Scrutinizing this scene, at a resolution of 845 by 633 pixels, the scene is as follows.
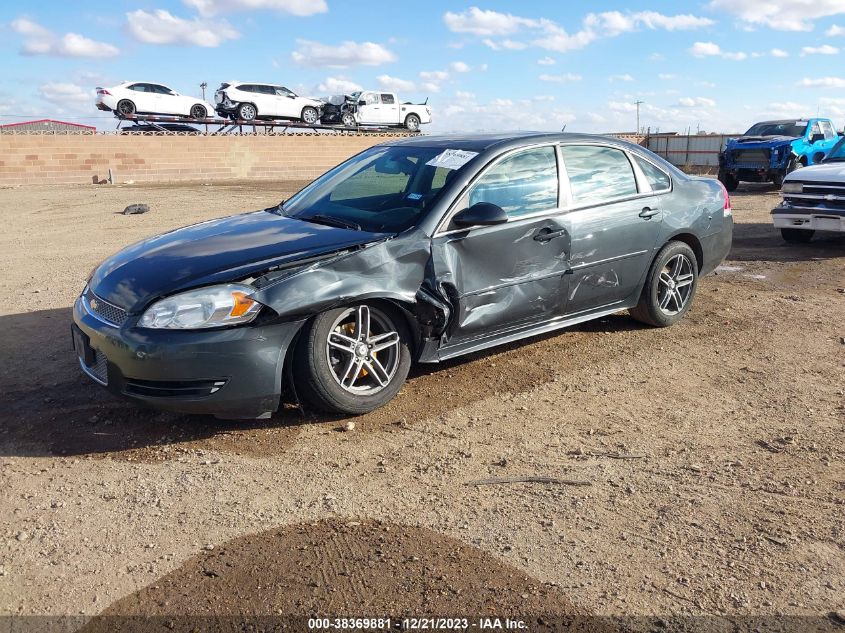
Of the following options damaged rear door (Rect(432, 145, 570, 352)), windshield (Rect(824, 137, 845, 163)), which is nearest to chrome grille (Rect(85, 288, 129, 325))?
damaged rear door (Rect(432, 145, 570, 352))

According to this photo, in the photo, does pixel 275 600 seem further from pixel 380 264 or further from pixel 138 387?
pixel 380 264

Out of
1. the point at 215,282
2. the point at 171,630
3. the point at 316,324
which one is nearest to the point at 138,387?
the point at 215,282

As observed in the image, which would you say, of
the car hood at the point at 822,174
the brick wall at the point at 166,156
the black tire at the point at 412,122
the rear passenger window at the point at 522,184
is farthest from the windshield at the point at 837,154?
the black tire at the point at 412,122

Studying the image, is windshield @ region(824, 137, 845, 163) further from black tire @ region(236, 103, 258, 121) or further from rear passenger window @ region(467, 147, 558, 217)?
black tire @ region(236, 103, 258, 121)

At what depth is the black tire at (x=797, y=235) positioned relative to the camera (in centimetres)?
1103

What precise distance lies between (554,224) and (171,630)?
3544 mm

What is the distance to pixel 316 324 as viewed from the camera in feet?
13.6

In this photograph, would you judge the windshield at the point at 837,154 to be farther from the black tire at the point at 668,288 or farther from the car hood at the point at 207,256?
the car hood at the point at 207,256

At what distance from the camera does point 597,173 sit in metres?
5.69

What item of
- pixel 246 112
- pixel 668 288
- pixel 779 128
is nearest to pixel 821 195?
pixel 668 288

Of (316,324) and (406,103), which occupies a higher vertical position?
(406,103)

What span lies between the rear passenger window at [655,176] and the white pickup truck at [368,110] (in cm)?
3178

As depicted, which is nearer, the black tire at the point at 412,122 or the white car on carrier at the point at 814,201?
the white car on carrier at the point at 814,201

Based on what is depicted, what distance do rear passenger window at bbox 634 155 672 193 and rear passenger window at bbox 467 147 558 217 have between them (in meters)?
1.00
